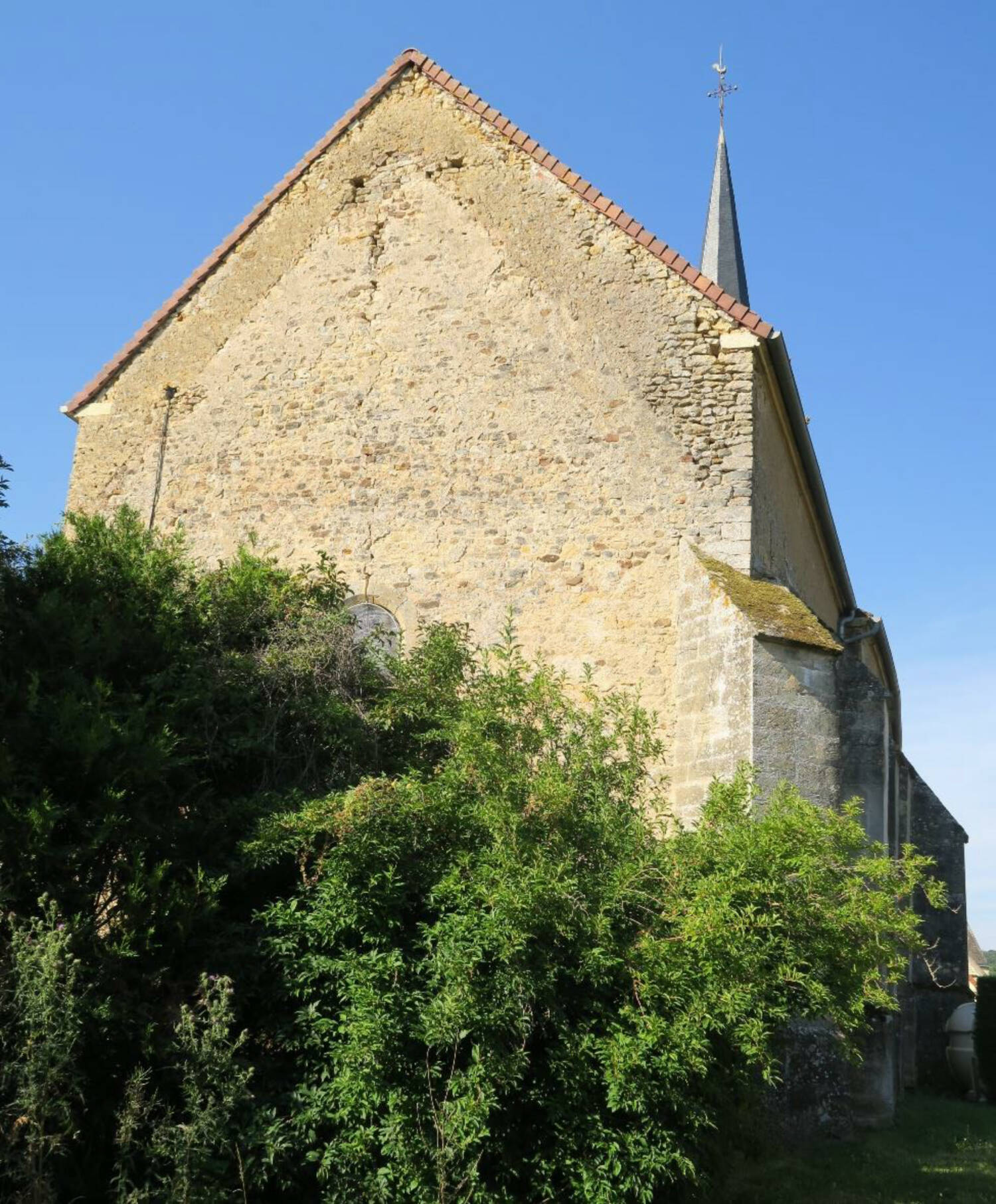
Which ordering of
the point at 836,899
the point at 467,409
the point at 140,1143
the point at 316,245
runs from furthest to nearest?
the point at 316,245 → the point at 467,409 → the point at 836,899 → the point at 140,1143

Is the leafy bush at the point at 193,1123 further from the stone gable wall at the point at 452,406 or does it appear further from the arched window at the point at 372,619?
the arched window at the point at 372,619

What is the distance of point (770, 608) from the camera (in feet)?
30.0

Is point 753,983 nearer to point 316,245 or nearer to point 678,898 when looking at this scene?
point 678,898

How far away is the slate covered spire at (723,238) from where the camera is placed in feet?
72.0

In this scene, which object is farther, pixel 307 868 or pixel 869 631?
pixel 869 631

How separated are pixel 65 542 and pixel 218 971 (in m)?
3.02

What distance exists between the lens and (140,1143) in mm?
5664

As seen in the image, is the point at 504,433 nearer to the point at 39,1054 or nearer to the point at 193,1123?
the point at 193,1123

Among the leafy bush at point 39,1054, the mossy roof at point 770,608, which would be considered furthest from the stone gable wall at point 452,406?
the leafy bush at point 39,1054

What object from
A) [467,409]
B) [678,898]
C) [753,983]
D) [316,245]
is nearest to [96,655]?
[678,898]

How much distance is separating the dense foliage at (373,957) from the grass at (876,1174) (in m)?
0.95

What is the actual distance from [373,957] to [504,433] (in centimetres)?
569

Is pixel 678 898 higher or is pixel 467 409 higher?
pixel 467 409

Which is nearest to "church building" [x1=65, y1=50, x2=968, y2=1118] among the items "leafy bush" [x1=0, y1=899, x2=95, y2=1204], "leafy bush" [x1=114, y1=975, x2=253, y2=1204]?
"leafy bush" [x1=114, y1=975, x2=253, y2=1204]
